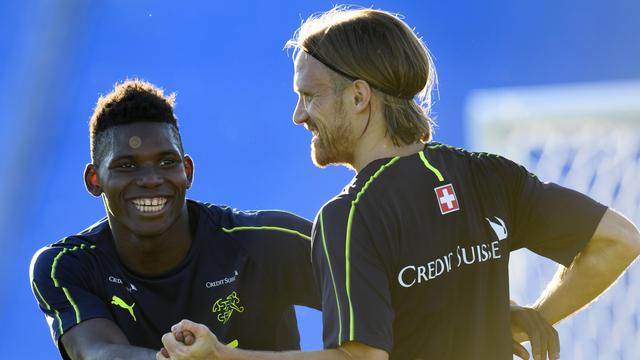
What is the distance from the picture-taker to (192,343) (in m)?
2.70

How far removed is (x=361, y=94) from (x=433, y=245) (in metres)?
0.51

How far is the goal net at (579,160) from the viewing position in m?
5.73

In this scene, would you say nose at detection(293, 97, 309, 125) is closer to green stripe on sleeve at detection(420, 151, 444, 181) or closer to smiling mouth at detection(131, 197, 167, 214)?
green stripe on sleeve at detection(420, 151, 444, 181)

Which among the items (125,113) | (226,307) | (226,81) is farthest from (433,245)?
(226,81)

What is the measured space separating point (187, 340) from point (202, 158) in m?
5.40

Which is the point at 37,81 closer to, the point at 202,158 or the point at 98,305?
the point at 202,158

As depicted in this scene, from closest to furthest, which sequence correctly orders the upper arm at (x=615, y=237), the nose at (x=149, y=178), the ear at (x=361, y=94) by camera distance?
the ear at (x=361, y=94), the upper arm at (x=615, y=237), the nose at (x=149, y=178)

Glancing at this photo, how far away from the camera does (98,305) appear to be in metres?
3.80

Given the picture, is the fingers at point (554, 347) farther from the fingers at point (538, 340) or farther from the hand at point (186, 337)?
the hand at point (186, 337)

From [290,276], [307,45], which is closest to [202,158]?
[290,276]

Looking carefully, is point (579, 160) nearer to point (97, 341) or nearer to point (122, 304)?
point (122, 304)

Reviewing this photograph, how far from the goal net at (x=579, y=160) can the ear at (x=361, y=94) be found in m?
2.83

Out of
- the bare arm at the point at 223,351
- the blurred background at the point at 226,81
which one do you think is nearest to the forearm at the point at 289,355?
the bare arm at the point at 223,351

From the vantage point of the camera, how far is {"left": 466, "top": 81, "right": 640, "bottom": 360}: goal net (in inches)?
225
